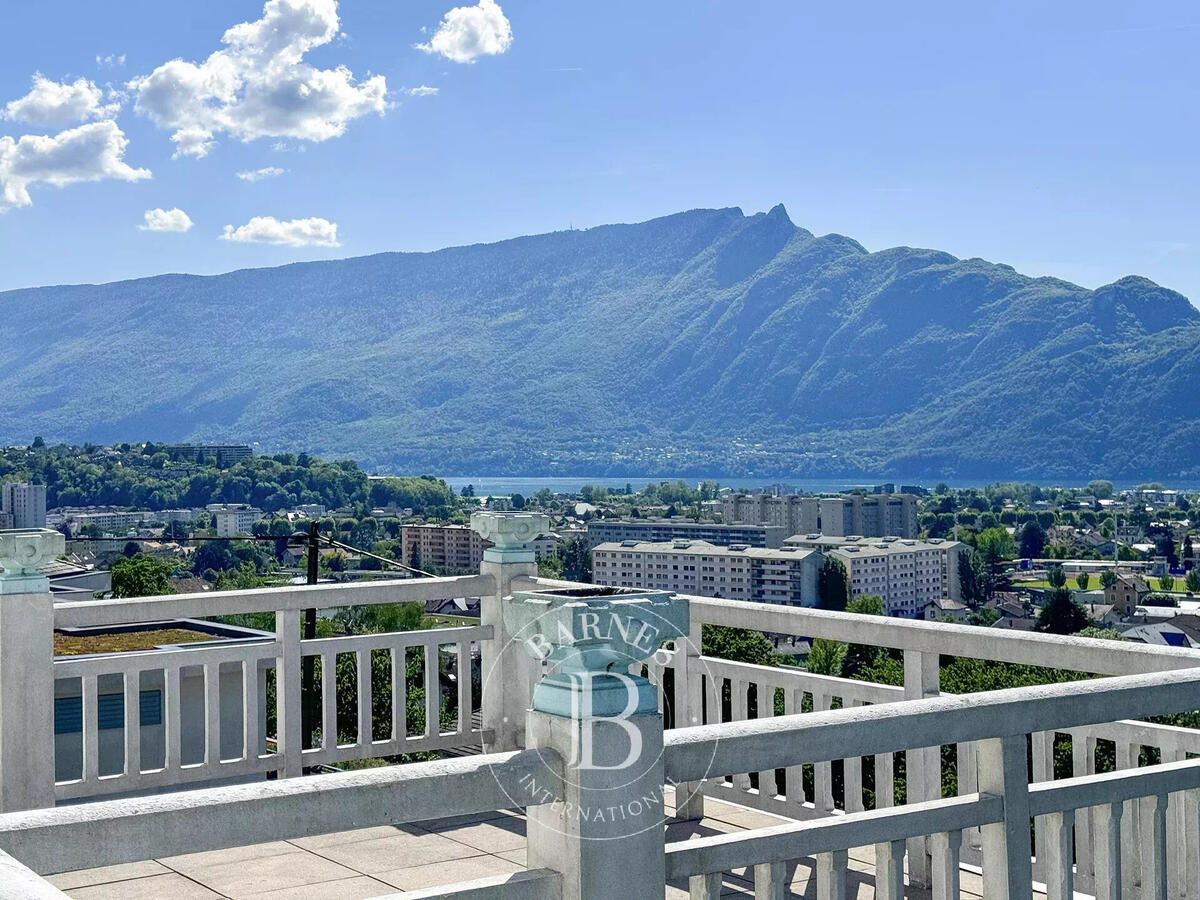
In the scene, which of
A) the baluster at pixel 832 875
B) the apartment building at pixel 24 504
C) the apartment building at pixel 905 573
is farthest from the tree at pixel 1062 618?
the baluster at pixel 832 875

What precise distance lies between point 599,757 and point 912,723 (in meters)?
0.60

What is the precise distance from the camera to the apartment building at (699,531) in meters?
133

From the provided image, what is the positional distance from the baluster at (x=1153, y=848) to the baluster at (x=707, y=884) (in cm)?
92

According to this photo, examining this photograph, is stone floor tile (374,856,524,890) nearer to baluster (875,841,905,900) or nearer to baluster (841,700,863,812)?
baluster (841,700,863,812)

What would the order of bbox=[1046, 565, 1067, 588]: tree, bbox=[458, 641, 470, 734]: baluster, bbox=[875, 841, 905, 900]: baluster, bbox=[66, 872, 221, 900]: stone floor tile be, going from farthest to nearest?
1. bbox=[1046, 565, 1067, 588]: tree
2. bbox=[458, 641, 470, 734]: baluster
3. bbox=[66, 872, 221, 900]: stone floor tile
4. bbox=[875, 841, 905, 900]: baluster

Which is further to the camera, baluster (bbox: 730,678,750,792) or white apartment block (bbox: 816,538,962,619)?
white apartment block (bbox: 816,538,962,619)

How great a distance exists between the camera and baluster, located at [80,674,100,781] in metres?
4.71

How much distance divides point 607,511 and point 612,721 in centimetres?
15596

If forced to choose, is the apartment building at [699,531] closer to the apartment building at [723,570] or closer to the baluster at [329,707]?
the apartment building at [723,570]

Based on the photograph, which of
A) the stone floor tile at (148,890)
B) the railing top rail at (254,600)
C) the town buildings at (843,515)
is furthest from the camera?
the town buildings at (843,515)

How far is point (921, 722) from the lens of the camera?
2.23 m

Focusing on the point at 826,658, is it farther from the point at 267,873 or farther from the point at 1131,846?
the point at 1131,846

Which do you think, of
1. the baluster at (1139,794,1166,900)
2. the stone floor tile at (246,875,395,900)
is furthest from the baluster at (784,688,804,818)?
the baluster at (1139,794,1166,900)

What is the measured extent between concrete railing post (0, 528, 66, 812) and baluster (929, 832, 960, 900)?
10.6 feet
